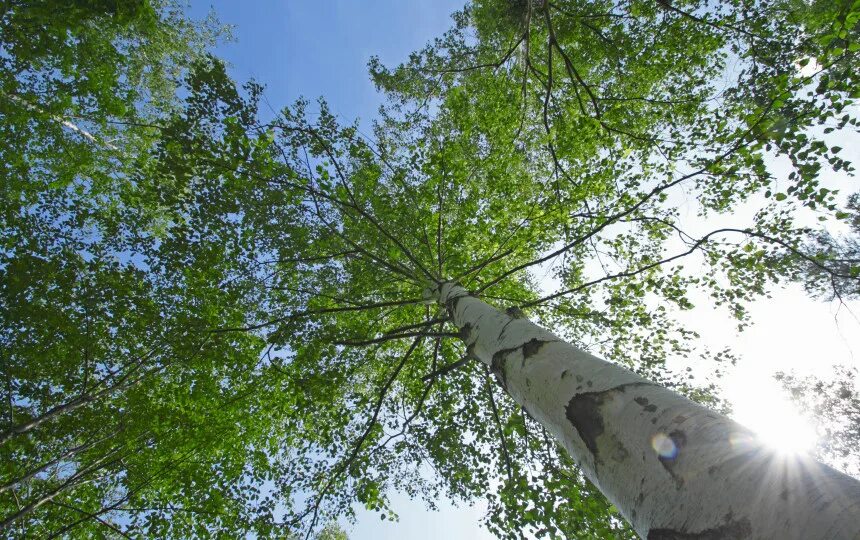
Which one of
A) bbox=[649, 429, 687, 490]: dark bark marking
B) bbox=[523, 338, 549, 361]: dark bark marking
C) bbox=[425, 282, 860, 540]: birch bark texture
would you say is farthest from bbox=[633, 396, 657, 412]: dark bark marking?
bbox=[523, 338, 549, 361]: dark bark marking

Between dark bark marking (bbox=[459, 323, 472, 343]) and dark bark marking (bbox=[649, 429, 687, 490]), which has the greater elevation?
dark bark marking (bbox=[459, 323, 472, 343])

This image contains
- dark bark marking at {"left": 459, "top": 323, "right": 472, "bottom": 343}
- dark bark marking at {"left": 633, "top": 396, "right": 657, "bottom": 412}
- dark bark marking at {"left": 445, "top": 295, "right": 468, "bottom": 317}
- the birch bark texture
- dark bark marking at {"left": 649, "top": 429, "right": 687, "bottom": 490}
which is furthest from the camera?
dark bark marking at {"left": 445, "top": 295, "right": 468, "bottom": 317}

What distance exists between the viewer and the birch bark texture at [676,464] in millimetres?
894

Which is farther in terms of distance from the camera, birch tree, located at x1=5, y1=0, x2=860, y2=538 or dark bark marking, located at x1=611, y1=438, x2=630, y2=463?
birch tree, located at x1=5, y1=0, x2=860, y2=538

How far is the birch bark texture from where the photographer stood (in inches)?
35.2

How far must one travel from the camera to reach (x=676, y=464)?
119 cm

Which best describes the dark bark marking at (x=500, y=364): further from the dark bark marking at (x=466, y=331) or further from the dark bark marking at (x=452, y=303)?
the dark bark marking at (x=452, y=303)

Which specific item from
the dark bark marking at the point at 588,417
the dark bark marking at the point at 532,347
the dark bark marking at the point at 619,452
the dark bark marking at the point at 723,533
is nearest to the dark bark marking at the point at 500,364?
the dark bark marking at the point at 532,347

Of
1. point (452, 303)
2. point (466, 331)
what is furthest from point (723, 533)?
point (452, 303)

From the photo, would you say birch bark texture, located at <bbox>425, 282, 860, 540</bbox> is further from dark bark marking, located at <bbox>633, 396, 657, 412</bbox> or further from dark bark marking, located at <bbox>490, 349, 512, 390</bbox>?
dark bark marking, located at <bbox>490, 349, 512, 390</bbox>

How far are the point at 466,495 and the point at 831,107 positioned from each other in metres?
6.85

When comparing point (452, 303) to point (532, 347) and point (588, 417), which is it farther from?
point (588, 417)

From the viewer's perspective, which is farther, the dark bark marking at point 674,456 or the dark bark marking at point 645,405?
the dark bark marking at point 645,405

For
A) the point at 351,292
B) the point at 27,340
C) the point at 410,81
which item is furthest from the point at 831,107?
the point at 27,340
